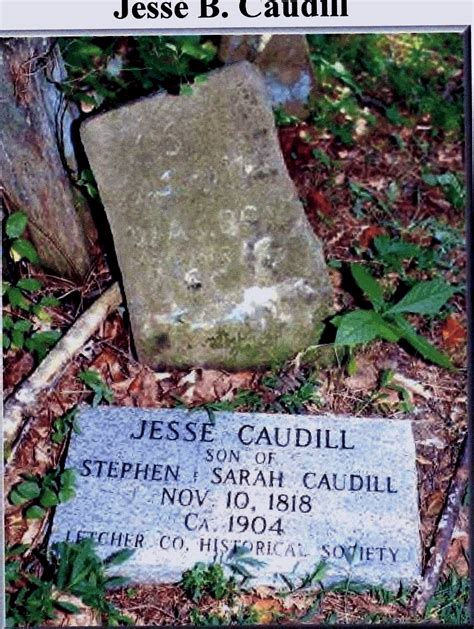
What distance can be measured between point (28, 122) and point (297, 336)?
58.7 inches

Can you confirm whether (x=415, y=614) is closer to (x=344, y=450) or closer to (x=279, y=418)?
(x=344, y=450)

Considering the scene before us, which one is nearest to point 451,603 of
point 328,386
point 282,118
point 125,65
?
point 328,386

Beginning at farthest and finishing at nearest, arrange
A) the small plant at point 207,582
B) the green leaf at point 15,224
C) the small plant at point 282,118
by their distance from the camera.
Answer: the small plant at point 282,118 < the green leaf at point 15,224 < the small plant at point 207,582

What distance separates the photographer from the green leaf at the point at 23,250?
321 centimetres

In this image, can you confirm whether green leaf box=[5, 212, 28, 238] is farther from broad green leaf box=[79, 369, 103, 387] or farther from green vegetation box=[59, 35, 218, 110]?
broad green leaf box=[79, 369, 103, 387]

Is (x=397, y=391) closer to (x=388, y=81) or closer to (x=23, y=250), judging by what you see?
(x=23, y=250)

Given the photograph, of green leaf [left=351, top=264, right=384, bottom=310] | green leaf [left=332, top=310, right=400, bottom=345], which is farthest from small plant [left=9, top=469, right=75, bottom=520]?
green leaf [left=351, top=264, right=384, bottom=310]

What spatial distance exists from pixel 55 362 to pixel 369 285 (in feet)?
4.80

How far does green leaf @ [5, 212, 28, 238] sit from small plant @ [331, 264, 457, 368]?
1428mm

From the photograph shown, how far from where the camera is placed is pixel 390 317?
10.9 ft

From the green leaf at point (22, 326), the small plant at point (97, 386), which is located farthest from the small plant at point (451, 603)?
the green leaf at point (22, 326)

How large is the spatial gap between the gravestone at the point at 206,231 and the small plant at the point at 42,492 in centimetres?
68

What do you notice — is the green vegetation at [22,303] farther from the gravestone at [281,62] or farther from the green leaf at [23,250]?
the gravestone at [281,62]

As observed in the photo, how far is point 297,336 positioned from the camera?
3.25 meters
